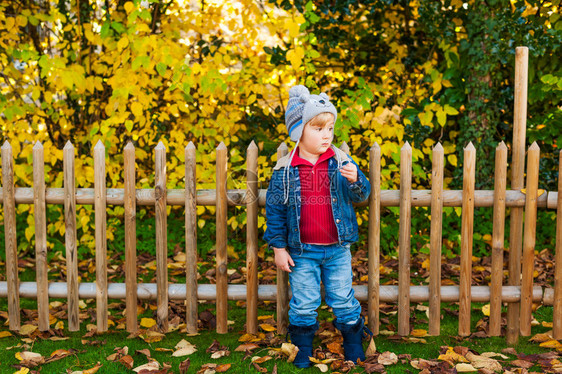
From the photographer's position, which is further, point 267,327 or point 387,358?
point 267,327

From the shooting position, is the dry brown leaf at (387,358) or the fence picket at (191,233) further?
the fence picket at (191,233)

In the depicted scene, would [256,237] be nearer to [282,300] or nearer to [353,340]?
[282,300]

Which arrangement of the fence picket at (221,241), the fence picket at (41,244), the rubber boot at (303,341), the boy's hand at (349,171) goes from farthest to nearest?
the fence picket at (41,244), the fence picket at (221,241), the rubber boot at (303,341), the boy's hand at (349,171)

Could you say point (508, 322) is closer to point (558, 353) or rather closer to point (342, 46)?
point (558, 353)

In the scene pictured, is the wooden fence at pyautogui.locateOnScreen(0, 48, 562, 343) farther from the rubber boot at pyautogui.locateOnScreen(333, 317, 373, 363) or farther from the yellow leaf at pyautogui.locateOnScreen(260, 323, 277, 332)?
the rubber boot at pyautogui.locateOnScreen(333, 317, 373, 363)

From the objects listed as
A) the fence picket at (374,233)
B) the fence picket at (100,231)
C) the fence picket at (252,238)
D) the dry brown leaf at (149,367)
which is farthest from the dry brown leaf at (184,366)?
the fence picket at (374,233)

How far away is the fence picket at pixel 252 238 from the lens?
3.45 meters

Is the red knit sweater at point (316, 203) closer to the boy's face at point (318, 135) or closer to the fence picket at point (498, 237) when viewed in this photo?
the boy's face at point (318, 135)

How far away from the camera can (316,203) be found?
10.4 feet

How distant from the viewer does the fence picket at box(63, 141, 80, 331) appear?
356 cm

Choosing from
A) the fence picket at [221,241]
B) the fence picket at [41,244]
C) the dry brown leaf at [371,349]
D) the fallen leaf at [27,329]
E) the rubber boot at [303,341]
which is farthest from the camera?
the fallen leaf at [27,329]

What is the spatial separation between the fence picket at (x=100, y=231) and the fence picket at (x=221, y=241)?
0.71 meters

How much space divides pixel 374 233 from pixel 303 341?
775mm

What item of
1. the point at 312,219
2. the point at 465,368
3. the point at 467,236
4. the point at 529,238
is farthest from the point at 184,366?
the point at 529,238
